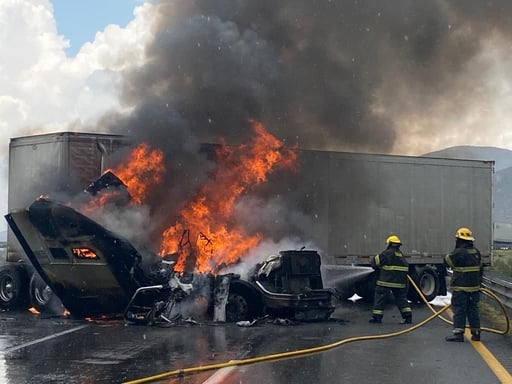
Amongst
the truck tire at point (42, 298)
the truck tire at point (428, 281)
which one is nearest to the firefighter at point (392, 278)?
the truck tire at point (428, 281)

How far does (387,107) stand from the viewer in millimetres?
17141

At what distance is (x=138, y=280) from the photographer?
1164 cm

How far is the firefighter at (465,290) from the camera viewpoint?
403 inches

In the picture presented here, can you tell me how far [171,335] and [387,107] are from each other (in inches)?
352

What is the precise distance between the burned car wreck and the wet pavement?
1.15 ft

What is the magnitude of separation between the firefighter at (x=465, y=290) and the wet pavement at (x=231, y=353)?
0.27m

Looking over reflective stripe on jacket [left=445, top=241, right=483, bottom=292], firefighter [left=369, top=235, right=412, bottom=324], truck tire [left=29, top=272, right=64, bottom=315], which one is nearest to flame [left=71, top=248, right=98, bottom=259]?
truck tire [left=29, top=272, right=64, bottom=315]

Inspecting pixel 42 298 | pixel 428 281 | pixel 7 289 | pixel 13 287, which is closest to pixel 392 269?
pixel 428 281

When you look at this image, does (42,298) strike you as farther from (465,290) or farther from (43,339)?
(465,290)

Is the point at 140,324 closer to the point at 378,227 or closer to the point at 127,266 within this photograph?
the point at 127,266

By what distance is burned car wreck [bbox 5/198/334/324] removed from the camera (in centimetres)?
1127

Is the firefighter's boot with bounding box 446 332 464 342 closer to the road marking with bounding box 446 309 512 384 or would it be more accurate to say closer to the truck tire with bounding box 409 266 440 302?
the road marking with bounding box 446 309 512 384

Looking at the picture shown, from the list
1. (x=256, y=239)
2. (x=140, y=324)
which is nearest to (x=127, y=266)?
(x=140, y=324)

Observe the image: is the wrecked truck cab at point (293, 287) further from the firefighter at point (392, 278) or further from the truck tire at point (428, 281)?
the truck tire at point (428, 281)
